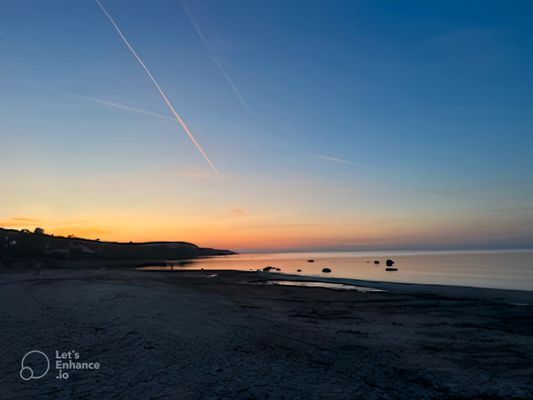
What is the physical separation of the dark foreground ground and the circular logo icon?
0.13 m

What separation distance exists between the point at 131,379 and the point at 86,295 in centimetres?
1770

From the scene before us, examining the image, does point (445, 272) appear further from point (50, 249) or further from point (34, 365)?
point (50, 249)

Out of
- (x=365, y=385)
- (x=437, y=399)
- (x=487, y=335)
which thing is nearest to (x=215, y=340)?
(x=365, y=385)

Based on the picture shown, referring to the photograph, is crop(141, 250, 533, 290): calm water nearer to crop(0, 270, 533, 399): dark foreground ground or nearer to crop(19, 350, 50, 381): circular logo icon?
crop(0, 270, 533, 399): dark foreground ground

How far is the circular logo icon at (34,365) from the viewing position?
9969mm

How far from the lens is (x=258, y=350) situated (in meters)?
13.6

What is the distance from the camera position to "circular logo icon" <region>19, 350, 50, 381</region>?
32.7 feet

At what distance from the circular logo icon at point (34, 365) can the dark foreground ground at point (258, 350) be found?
0.43ft

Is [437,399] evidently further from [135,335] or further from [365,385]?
[135,335]

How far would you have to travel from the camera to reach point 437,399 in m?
9.69
